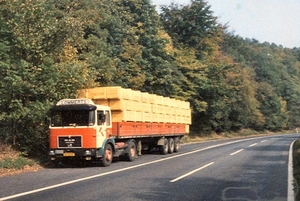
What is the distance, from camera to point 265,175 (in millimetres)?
16156

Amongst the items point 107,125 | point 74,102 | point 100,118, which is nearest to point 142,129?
point 107,125

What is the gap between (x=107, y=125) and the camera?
2020 centimetres

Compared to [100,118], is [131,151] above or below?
below

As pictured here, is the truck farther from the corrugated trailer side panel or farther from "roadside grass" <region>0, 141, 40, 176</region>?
"roadside grass" <region>0, 141, 40, 176</region>

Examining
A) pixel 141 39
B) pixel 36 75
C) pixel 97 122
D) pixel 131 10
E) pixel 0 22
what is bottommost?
pixel 97 122

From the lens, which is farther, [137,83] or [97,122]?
[137,83]

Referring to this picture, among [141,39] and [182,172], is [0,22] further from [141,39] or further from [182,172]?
[141,39]

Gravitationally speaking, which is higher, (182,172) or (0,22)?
(0,22)

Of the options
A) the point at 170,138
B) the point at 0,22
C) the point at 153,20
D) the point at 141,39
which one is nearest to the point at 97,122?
the point at 0,22

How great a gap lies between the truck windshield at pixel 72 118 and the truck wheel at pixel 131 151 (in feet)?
12.0

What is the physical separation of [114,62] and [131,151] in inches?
563

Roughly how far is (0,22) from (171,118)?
12928 millimetres

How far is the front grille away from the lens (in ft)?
62.4

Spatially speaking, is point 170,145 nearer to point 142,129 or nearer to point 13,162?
point 142,129
